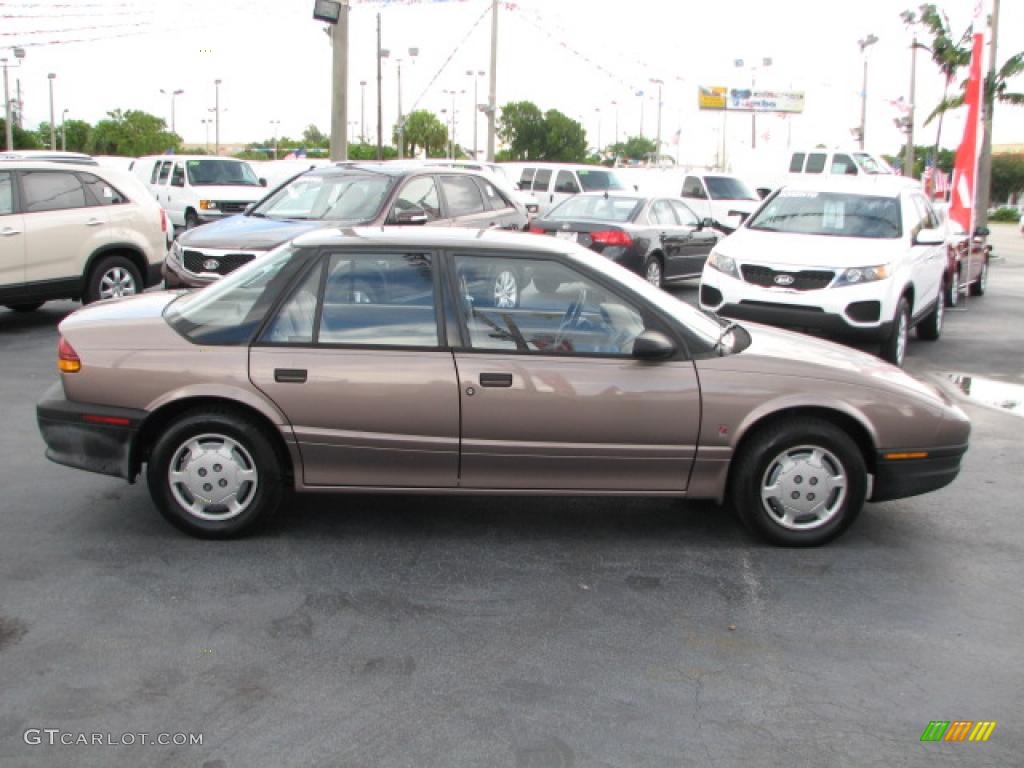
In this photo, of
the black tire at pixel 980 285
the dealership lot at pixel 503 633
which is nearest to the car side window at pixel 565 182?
the black tire at pixel 980 285

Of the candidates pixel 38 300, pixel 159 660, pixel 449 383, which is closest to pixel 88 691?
pixel 159 660

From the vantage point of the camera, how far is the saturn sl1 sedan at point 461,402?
5.20 metres

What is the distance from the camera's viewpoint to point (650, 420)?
5238mm

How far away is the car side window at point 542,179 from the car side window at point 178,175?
9.48 metres

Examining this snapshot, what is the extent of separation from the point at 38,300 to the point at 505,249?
315 inches

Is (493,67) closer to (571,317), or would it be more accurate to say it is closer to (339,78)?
(339,78)

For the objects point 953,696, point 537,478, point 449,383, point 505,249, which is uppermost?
point 505,249

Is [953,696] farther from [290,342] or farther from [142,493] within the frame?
[142,493]

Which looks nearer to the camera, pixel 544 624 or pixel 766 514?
pixel 544 624

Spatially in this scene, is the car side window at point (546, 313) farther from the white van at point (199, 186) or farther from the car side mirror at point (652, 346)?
the white van at point (199, 186)

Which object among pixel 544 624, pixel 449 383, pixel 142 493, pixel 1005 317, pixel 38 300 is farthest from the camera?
pixel 1005 317

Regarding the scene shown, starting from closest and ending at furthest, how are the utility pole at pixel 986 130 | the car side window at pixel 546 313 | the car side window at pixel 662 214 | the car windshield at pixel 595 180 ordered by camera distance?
the car side window at pixel 546 313 → the car side window at pixel 662 214 → the utility pole at pixel 986 130 → the car windshield at pixel 595 180

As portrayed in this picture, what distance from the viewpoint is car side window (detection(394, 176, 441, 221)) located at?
1140 centimetres


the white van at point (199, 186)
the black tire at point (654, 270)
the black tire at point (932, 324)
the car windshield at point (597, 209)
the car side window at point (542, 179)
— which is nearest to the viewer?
the black tire at point (932, 324)
